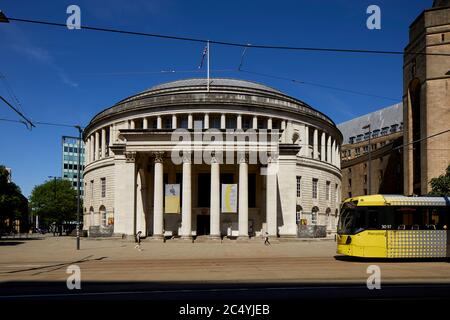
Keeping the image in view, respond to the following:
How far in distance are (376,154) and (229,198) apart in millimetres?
69563

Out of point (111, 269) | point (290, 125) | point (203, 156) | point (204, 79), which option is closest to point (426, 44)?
point (290, 125)

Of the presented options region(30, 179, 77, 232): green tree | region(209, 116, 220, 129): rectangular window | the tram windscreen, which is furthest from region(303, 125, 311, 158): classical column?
region(30, 179, 77, 232): green tree

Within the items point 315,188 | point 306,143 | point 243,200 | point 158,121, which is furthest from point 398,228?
point 306,143

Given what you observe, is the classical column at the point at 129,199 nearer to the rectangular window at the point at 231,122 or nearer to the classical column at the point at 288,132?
the rectangular window at the point at 231,122

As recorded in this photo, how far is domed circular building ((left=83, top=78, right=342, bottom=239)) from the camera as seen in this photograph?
52.0 meters

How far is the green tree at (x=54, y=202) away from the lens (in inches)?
3590

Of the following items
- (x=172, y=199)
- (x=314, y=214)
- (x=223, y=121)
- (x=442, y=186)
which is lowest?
(x=314, y=214)

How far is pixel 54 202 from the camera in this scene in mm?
90750

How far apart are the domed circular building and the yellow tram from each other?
82.2ft

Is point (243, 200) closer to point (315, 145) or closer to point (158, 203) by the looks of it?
point (158, 203)

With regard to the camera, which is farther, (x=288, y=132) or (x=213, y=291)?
(x=288, y=132)

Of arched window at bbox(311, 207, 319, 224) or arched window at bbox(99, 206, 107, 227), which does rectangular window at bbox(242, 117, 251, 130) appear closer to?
arched window at bbox(311, 207, 319, 224)

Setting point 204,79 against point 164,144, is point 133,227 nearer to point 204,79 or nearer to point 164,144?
point 164,144
